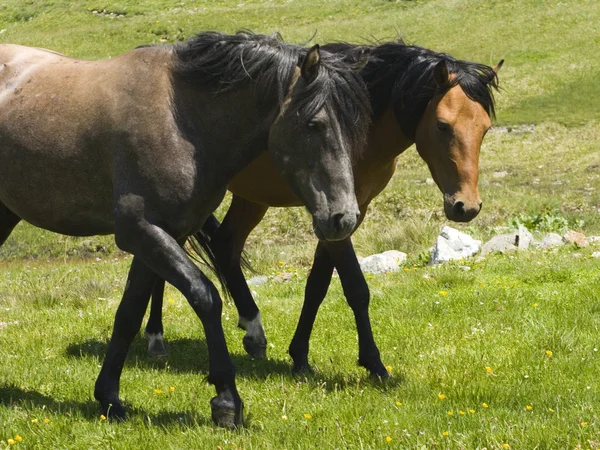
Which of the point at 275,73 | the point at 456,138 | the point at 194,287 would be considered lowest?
the point at 194,287

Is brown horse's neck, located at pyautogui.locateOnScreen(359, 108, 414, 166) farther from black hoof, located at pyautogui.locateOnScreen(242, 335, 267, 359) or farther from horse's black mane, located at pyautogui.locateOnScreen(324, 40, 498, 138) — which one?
black hoof, located at pyautogui.locateOnScreen(242, 335, 267, 359)

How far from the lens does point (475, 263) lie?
413 inches

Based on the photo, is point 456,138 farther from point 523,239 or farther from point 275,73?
point 523,239

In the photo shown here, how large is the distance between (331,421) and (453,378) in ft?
4.13

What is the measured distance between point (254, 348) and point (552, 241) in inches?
238

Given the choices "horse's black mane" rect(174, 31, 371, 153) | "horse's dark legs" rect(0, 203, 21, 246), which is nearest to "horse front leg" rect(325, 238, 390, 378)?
"horse's black mane" rect(174, 31, 371, 153)

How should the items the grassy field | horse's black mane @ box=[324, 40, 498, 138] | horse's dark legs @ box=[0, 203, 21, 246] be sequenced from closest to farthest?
the grassy field → horse's black mane @ box=[324, 40, 498, 138] → horse's dark legs @ box=[0, 203, 21, 246]

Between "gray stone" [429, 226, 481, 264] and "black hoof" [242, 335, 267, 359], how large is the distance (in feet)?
13.3

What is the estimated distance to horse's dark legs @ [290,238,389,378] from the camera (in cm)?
666

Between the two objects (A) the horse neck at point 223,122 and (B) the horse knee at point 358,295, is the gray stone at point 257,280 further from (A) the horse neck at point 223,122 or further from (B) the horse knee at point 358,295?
(A) the horse neck at point 223,122

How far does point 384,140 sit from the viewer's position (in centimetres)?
688

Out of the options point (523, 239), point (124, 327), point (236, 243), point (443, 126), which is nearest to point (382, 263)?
point (523, 239)

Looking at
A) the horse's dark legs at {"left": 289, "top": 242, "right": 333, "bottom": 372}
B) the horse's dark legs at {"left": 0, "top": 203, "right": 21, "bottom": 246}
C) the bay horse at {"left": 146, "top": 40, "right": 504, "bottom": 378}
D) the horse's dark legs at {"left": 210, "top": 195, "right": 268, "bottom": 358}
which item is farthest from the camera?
the horse's dark legs at {"left": 210, "top": 195, "right": 268, "bottom": 358}

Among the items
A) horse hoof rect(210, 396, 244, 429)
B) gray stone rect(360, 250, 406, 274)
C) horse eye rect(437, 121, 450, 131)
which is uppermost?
horse eye rect(437, 121, 450, 131)
